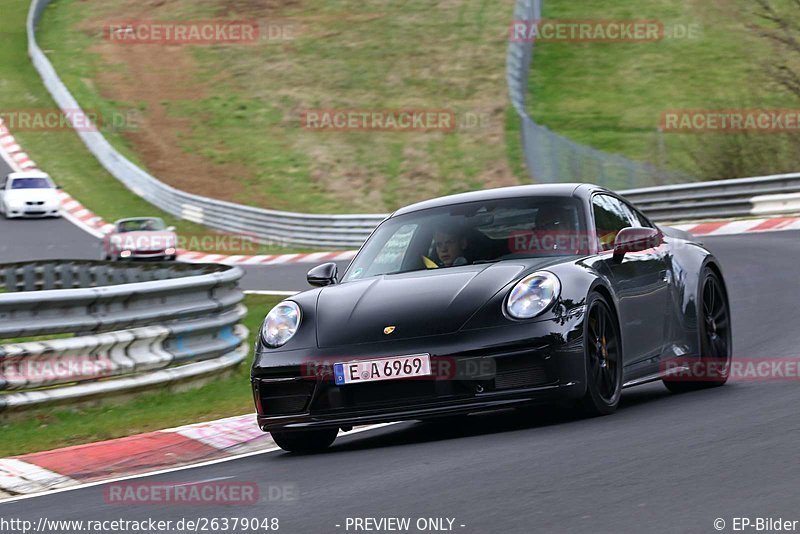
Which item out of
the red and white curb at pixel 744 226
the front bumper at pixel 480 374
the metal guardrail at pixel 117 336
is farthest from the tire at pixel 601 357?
the red and white curb at pixel 744 226

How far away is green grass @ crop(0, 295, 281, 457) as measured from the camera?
8367 mm

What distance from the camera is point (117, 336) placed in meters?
9.49

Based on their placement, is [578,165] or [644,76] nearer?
[578,165]

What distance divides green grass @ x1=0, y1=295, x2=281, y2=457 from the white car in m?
24.1

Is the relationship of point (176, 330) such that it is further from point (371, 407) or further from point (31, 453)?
point (371, 407)

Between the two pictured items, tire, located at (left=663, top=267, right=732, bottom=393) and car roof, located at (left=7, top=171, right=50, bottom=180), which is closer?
tire, located at (left=663, top=267, right=732, bottom=393)

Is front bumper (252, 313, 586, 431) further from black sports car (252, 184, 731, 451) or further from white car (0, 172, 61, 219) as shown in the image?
white car (0, 172, 61, 219)

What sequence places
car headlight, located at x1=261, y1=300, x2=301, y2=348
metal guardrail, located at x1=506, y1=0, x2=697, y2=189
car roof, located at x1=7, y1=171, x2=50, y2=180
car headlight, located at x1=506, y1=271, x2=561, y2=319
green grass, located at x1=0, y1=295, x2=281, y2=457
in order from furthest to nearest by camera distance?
car roof, located at x1=7, y1=171, x2=50, y2=180 < metal guardrail, located at x1=506, y1=0, x2=697, y2=189 < green grass, located at x1=0, y1=295, x2=281, y2=457 < car headlight, located at x1=261, y1=300, x2=301, y2=348 < car headlight, located at x1=506, y1=271, x2=561, y2=319

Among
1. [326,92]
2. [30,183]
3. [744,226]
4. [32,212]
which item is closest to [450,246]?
[744,226]

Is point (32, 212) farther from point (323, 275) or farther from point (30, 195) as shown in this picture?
point (323, 275)

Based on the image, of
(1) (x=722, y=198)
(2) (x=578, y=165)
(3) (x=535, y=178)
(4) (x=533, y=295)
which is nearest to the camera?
(4) (x=533, y=295)

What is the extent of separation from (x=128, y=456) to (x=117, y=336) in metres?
2.07

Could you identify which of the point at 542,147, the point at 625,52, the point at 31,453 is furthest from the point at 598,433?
the point at 625,52

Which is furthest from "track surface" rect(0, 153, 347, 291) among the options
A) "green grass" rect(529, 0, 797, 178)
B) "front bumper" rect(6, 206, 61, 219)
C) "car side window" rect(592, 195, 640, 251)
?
"car side window" rect(592, 195, 640, 251)
